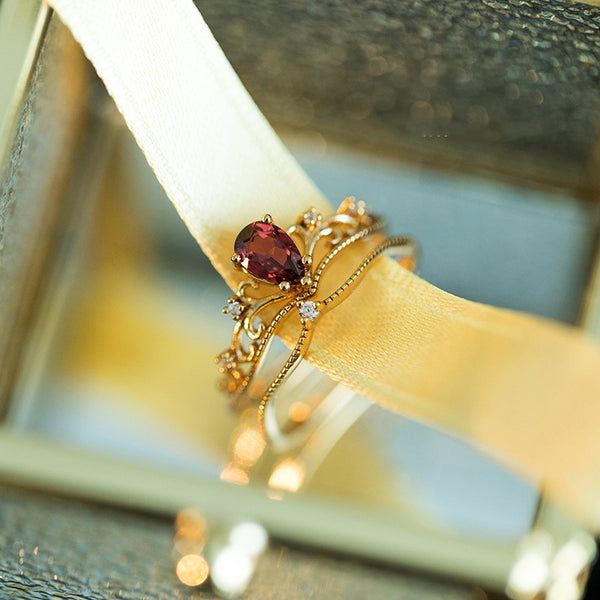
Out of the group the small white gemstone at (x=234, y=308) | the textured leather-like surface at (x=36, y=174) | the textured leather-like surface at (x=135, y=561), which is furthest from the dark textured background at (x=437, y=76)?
the textured leather-like surface at (x=135, y=561)

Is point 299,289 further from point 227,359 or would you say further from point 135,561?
point 135,561

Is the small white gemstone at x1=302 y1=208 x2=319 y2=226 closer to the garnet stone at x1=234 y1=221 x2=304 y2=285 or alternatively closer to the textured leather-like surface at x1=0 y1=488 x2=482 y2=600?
the garnet stone at x1=234 y1=221 x2=304 y2=285

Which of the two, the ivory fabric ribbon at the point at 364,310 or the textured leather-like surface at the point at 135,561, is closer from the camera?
the ivory fabric ribbon at the point at 364,310

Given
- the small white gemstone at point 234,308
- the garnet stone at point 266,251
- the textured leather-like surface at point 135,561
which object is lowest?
the textured leather-like surface at point 135,561

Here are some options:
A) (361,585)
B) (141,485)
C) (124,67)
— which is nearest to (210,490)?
(141,485)

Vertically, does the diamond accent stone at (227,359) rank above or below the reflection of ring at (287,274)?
below

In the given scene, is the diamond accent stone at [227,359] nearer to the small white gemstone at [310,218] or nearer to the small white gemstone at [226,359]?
the small white gemstone at [226,359]

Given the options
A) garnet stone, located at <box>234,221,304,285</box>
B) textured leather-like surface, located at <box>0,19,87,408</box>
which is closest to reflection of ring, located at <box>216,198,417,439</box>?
garnet stone, located at <box>234,221,304,285</box>
